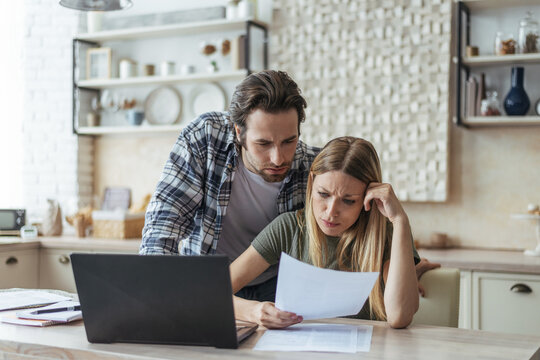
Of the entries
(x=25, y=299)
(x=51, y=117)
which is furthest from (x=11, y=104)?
(x=25, y=299)

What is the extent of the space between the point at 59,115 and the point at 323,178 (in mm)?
3169

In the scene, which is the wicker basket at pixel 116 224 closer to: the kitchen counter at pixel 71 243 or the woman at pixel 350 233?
the kitchen counter at pixel 71 243

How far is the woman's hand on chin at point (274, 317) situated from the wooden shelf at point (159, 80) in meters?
2.51

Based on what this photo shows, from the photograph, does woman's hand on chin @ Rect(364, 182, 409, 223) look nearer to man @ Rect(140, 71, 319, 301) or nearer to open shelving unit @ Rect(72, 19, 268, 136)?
man @ Rect(140, 71, 319, 301)

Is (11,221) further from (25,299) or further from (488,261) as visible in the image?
(488,261)

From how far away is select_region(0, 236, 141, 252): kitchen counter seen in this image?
12.2 ft

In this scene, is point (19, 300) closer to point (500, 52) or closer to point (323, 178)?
point (323, 178)

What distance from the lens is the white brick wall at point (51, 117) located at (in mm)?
4480

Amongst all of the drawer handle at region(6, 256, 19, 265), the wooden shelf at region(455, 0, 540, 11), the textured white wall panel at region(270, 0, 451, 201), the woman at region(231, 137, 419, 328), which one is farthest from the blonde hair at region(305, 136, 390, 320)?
the drawer handle at region(6, 256, 19, 265)

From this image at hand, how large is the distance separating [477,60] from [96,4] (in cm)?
194

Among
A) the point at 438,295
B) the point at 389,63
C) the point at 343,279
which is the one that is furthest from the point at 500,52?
the point at 343,279

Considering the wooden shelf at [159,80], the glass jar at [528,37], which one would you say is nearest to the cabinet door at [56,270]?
the wooden shelf at [159,80]

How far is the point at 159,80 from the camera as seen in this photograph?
4.17 meters

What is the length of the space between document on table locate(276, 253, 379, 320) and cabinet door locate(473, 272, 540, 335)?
174 centimetres
